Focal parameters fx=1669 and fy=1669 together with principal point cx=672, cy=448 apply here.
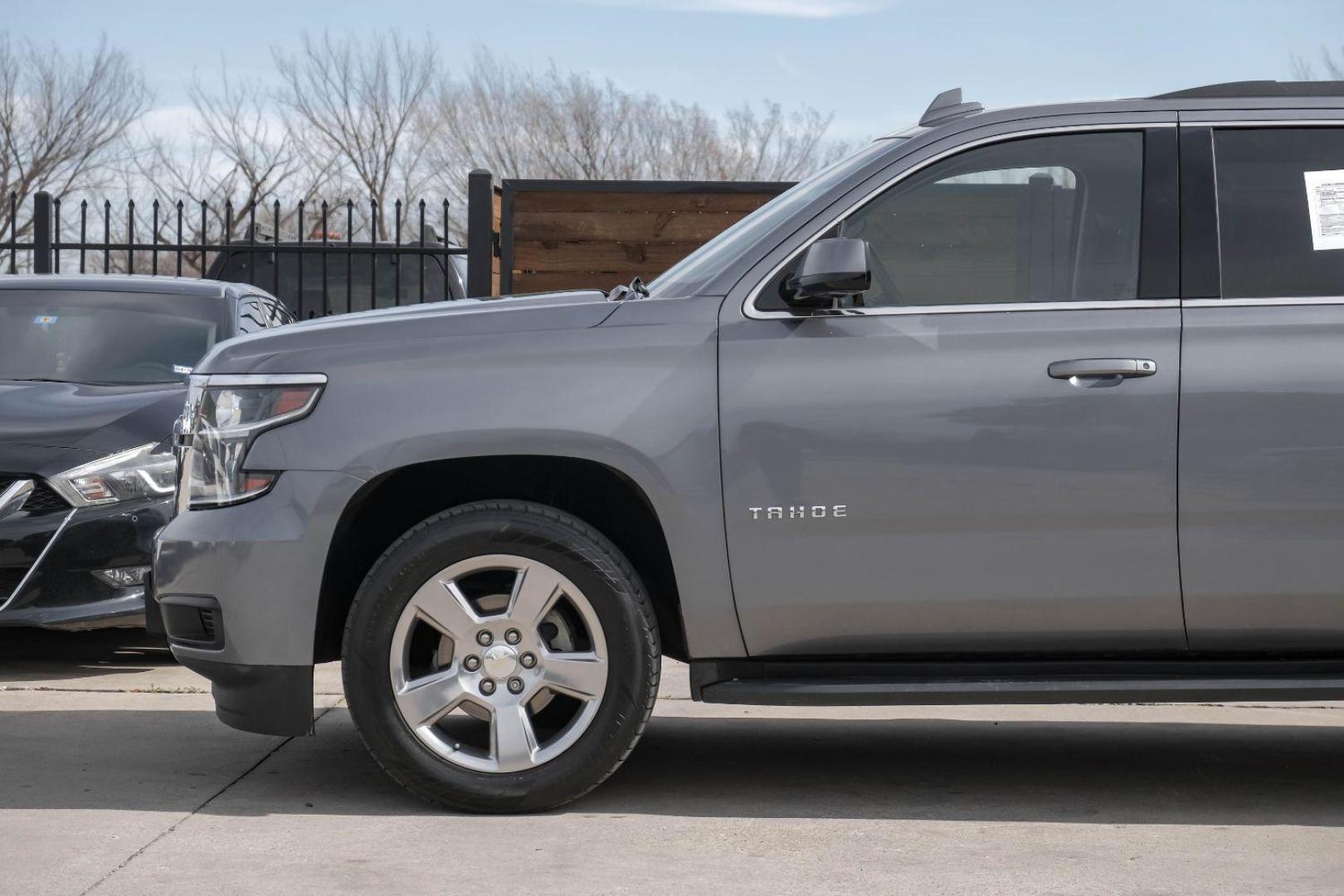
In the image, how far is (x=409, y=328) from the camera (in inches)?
178

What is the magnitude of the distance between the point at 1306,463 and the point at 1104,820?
1094mm

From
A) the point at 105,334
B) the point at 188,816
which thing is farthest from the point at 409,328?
the point at 105,334

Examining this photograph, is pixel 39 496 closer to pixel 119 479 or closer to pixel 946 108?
pixel 119 479

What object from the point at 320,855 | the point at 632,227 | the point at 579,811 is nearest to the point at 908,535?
the point at 579,811

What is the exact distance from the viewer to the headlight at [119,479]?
6543 millimetres

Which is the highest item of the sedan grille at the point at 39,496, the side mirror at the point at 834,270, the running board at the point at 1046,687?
the side mirror at the point at 834,270

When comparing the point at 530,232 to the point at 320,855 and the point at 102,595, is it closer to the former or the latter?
the point at 102,595

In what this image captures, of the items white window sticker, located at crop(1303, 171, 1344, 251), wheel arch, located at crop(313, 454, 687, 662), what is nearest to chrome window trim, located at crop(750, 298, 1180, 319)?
white window sticker, located at crop(1303, 171, 1344, 251)

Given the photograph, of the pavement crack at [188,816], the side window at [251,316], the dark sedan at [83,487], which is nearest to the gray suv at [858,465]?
the pavement crack at [188,816]

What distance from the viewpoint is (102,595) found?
6527mm

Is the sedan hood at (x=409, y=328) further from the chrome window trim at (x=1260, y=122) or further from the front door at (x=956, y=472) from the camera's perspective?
the chrome window trim at (x=1260, y=122)

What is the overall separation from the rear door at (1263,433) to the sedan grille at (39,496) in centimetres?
432

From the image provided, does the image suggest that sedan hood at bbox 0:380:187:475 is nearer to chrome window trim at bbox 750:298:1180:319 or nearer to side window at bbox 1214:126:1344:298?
chrome window trim at bbox 750:298:1180:319

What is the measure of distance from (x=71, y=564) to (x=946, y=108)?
3821 mm
